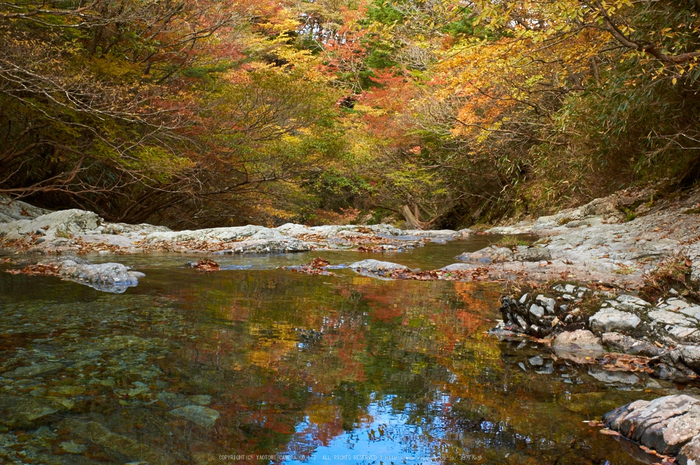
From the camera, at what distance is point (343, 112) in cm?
2417

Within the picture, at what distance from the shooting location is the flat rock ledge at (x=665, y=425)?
2033 millimetres

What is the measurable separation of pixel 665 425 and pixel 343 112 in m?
23.1

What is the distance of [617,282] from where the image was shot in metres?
5.36

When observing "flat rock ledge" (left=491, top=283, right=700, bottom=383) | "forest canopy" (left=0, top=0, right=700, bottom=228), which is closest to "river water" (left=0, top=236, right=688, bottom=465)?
"flat rock ledge" (left=491, top=283, right=700, bottom=383)

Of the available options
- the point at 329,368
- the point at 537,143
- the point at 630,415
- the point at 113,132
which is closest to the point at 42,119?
the point at 113,132

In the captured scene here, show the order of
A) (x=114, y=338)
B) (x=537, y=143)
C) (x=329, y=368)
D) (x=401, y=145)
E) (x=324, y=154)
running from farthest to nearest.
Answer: (x=401, y=145) → (x=324, y=154) → (x=537, y=143) → (x=114, y=338) → (x=329, y=368)

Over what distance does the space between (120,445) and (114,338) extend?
60.7 inches

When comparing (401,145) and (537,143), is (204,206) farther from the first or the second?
(537,143)

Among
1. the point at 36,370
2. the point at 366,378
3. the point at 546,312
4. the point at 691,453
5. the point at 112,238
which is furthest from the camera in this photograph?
the point at 112,238

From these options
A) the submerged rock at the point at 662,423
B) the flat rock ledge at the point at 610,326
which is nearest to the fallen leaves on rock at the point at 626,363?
the flat rock ledge at the point at 610,326

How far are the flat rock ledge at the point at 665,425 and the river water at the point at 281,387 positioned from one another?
106mm

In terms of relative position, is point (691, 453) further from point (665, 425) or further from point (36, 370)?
point (36, 370)

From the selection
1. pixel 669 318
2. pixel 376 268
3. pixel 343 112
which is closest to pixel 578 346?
pixel 669 318

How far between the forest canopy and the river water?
3780 millimetres
